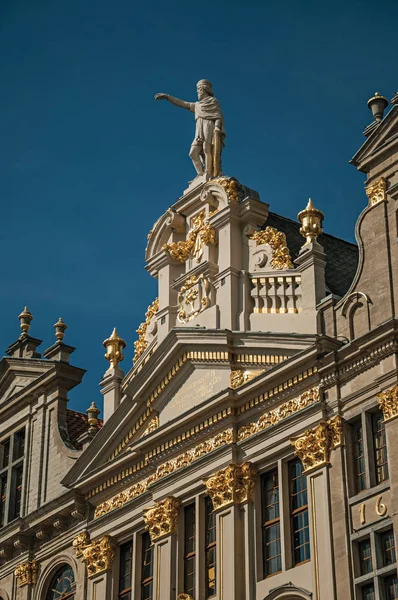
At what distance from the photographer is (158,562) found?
37.2 meters

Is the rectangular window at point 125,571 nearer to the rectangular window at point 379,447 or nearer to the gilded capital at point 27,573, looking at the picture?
the gilded capital at point 27,573

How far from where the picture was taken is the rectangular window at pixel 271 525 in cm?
3444

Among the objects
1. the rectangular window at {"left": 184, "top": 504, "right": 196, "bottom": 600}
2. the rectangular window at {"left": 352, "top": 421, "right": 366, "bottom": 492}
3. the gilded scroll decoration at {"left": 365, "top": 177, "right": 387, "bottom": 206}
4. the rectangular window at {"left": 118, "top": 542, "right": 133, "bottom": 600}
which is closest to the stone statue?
the gilded scroll decoration at {"left": 365, "top": 177, "right": 387, "bottom": 206}

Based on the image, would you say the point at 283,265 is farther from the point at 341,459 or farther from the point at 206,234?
→ the point at 341,459

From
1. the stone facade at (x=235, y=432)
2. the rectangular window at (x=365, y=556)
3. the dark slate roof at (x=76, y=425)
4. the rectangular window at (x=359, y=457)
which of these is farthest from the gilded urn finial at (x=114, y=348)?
the rectangular window at (x=365, y=556)

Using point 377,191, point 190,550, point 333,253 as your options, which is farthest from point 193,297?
point 190,550

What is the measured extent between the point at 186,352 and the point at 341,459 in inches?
250

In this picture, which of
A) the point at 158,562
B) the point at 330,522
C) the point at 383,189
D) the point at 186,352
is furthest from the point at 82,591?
the point at 383,189

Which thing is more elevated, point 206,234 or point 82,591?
point 206,234

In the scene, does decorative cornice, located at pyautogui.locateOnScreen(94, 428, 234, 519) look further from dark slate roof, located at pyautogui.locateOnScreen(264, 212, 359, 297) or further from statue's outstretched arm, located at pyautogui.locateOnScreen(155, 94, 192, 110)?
statue's outstretched arm, located at pyautogui.locateOnScreen(155, 94, 192, 110)

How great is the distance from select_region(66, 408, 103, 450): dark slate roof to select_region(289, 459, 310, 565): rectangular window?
958 centimetres

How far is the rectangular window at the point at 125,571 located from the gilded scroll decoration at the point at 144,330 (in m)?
5.00

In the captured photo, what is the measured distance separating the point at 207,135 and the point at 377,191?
6920 mm

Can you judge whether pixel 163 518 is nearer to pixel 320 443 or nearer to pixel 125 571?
pixel 125 571
